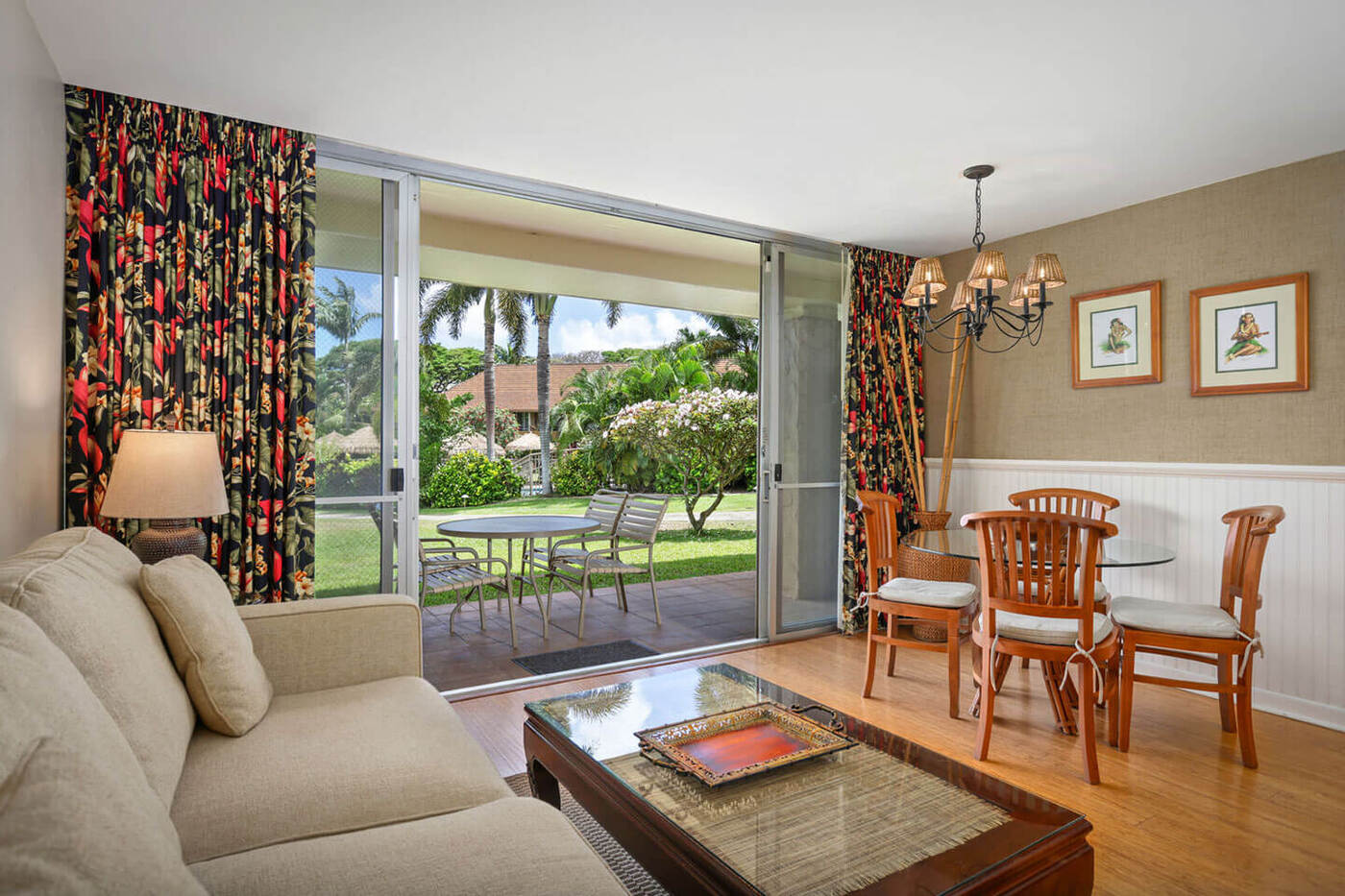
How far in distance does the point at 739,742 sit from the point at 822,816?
1.21ft

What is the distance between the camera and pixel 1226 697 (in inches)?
121

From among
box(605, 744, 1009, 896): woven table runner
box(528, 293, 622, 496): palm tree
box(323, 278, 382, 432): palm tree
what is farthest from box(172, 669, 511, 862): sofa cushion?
box(528, 293, 622, 496): palm tree

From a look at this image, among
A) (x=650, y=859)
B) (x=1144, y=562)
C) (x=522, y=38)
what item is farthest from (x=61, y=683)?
(x=1144, y=562)

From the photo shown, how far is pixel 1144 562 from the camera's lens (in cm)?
285

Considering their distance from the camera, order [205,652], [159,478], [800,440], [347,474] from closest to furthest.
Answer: [205,652] → [159,478] → [347,474] → [800,440]

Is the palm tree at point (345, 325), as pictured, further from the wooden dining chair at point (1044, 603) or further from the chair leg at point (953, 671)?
the chair leg at point (953, 671)

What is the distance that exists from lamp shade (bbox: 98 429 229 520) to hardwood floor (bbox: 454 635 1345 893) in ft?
4.55

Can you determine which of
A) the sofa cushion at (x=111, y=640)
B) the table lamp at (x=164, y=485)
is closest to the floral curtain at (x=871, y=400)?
the table lamp at (x=164, y=485)

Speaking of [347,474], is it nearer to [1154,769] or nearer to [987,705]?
[987,705]

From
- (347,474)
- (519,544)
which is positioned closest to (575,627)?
(347,474)

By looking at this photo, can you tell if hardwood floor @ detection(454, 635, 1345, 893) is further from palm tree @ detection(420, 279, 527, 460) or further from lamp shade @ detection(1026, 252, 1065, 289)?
palm tree @ detection(420, 279, 527, 460)

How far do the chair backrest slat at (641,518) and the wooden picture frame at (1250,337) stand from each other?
3.21 m

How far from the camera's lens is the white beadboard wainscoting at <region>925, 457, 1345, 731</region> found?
321 cm

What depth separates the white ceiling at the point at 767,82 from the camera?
2225 mm
